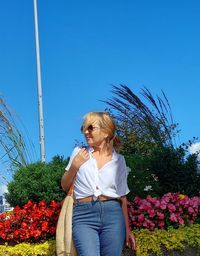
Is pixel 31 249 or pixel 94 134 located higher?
pixel 94 134

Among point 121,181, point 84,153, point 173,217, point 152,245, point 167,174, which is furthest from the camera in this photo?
point 167,174

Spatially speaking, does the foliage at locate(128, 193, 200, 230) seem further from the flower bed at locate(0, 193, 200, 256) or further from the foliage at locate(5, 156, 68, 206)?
the foliage at locate(5, 156, 68, 206)

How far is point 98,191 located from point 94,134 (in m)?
0.44

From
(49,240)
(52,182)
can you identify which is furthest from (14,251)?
(52,182)

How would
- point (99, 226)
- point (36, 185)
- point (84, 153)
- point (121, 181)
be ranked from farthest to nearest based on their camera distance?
1. point (36, 185)
2. point (121, 181)
3. point (84, 153)
4. point (99, 226)

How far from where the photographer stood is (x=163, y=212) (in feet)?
21.0

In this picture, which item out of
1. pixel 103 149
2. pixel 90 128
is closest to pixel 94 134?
pixel 90 128

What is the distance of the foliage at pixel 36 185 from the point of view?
866 cm

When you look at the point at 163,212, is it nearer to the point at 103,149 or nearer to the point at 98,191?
the point at 103,149

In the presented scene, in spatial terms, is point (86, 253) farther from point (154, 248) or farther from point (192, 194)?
point (192, 194)

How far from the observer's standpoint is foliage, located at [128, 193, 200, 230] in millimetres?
6176

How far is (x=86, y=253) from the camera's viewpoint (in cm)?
390

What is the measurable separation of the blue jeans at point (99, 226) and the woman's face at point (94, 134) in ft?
1.57

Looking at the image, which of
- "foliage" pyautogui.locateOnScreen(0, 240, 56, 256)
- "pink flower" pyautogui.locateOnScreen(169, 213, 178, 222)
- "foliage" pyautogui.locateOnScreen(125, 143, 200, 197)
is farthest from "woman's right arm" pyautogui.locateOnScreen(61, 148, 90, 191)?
"foliage" pyautogui.locateOnScreen(125, 143, 200, 197)
